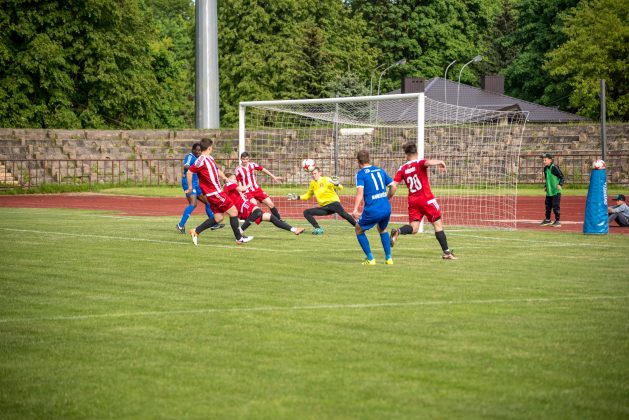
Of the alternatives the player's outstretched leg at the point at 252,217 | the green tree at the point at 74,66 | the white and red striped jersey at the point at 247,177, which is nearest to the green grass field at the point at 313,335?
the player's outstretched leg at the point at 252,217

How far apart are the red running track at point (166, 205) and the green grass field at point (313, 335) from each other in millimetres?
9712

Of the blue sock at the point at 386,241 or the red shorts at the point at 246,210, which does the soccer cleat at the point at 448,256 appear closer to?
the blue sock at the point at 386,241

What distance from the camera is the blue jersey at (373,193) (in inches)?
597

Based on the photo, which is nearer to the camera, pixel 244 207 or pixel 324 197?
pixel 244 207

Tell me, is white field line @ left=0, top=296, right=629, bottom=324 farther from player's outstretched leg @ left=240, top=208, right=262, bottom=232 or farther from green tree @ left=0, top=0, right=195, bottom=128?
green tree @ left=0, top=0, right=195, bottom=128

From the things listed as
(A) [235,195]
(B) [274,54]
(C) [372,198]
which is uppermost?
(B) [274,54]

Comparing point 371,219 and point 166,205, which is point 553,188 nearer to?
point 371,219

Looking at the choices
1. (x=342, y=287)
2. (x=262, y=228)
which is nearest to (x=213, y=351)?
(x=342, y=287)

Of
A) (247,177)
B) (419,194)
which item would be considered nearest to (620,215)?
(247,177)

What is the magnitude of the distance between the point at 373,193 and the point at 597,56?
51.8 metres

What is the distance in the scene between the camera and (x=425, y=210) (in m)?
16.4

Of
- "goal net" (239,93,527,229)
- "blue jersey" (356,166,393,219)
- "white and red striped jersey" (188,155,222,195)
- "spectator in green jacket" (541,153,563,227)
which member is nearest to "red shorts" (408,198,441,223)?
"blue jersey" (356,166,393,219)

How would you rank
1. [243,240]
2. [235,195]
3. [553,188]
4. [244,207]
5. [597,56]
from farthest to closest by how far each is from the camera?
[597,56] → [553,188] → [235,195] → [244,207] → [243,240]

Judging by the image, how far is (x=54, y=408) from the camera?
23.0ft
